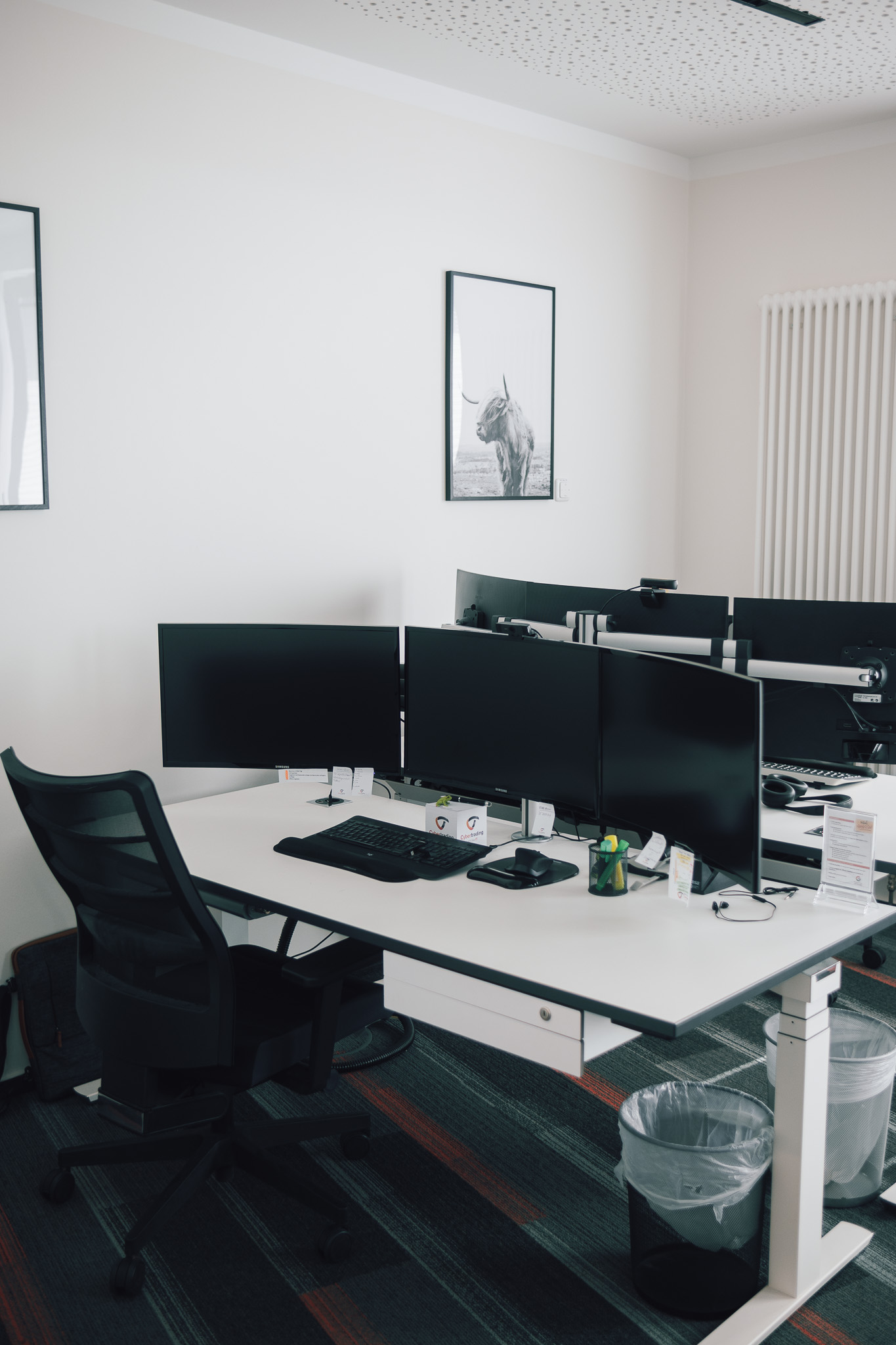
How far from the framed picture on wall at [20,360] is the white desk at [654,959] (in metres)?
1.15

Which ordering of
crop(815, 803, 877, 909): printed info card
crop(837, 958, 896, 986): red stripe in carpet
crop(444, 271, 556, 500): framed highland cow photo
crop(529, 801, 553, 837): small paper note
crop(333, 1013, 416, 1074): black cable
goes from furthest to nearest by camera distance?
crop(444, 271, 556, 500): framed highland cow photo → crop(837, 958, 896, 986): red stripe in carpet → crop(333, 1013, 416, 1074): black cable → crop(529, 801, 553, 837): small paper note → crop(815, 803, 877, 909): printed info card

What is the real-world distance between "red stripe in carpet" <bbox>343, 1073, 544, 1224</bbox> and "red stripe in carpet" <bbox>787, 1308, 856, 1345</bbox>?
54 cm

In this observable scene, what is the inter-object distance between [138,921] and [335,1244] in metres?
0.76

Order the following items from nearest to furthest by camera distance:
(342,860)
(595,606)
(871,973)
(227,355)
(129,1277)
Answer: (129,1277) < (342,860) < (595,606) < (227,355) < (871,973)

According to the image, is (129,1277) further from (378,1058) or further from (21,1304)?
(378,1058)

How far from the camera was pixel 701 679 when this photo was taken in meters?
2.07

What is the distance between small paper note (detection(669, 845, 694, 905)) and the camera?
2.15 m

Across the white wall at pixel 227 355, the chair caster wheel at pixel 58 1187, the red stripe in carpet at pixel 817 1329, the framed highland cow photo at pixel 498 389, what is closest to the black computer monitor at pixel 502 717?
the white wall at pixel 227 355

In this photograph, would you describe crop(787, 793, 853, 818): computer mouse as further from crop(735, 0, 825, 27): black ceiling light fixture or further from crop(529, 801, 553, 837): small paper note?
crop(735, 0, 825, 27): black ceiling light fixture

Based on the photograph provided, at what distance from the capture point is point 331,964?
216 cm

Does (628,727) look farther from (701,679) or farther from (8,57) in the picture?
(8,57)

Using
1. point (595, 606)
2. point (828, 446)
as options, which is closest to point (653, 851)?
point (595, 606)

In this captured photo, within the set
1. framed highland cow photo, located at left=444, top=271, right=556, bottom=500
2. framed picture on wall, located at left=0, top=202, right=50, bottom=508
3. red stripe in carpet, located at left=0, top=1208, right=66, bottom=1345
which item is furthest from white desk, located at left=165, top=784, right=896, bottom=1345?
framed highland cow photo, located at left=444, top=271, right=556, bottom=500

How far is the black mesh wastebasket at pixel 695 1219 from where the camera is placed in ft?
6.72
